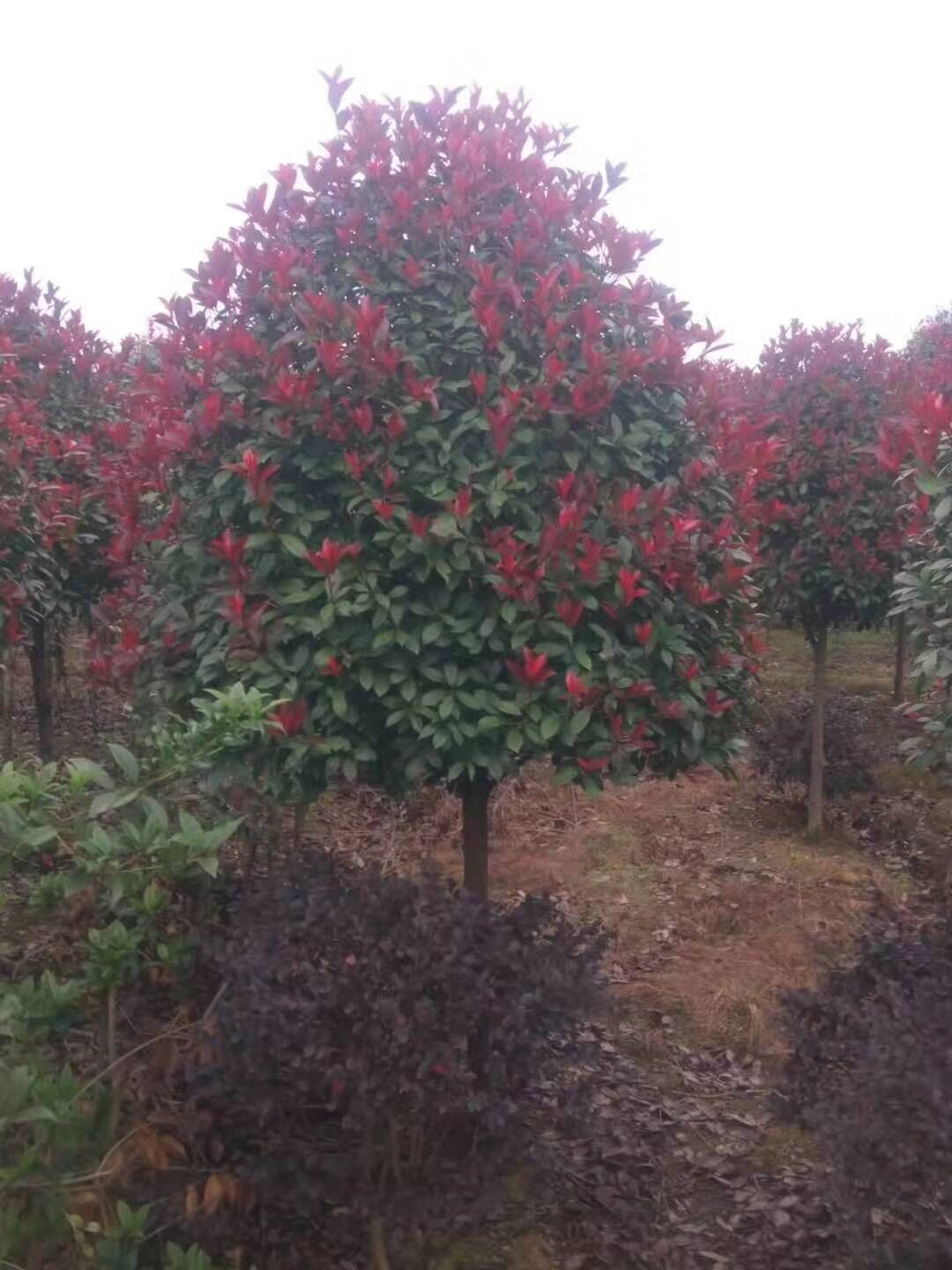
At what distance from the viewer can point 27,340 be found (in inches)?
289

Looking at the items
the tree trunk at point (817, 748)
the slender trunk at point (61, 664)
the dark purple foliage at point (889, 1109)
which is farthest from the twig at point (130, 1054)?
the tree trunk at point (817, 748)

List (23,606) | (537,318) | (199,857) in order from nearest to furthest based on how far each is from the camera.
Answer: (199,857) < (537,318) < (23,606)

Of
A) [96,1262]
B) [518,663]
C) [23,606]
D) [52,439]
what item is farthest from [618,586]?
[52,439]

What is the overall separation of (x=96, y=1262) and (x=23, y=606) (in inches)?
145

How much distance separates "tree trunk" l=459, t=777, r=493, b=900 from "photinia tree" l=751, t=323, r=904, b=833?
10.7ft

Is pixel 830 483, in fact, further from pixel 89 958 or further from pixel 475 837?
pixel 89 958

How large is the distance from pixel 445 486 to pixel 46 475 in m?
4.02

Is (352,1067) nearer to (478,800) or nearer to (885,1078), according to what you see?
(885,1078)

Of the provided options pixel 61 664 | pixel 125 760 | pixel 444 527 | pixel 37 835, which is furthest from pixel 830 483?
pixel 61 664

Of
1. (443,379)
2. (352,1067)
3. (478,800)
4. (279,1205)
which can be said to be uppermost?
(443,379)

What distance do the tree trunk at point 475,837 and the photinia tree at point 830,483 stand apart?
3.27 m

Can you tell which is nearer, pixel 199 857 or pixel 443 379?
pixel 199 857

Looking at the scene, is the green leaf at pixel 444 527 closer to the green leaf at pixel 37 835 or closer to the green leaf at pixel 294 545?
the green leaf at pixel 294 545

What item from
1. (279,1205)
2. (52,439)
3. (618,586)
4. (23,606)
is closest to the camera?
(279,1205)
